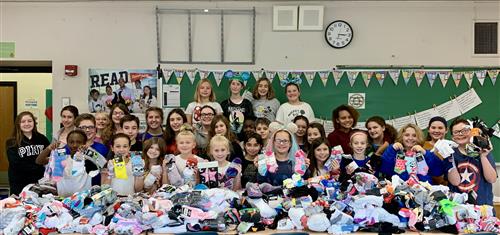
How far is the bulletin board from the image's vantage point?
4.83 meters

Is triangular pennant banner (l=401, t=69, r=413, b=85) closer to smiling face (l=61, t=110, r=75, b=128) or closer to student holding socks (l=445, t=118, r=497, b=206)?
student holding socks (l=445, t=118, r=497, b=206)

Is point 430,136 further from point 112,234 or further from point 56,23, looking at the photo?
point 56,23

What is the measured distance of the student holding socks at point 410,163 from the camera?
3.03 m

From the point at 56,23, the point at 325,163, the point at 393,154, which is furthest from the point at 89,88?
the point at 393,154

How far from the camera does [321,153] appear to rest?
3.22m

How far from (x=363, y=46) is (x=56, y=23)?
3.69 metres

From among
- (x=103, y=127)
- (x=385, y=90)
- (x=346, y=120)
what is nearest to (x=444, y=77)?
(x=385, y=90)

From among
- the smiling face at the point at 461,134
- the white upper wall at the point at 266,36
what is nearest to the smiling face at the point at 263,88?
the white upper wall at the point at 266,36

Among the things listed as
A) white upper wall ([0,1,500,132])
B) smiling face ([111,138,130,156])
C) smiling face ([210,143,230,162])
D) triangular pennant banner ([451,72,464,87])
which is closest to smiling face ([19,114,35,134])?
smiling face ([111,138,130,156])

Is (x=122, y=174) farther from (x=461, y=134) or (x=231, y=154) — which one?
(x=461, y=134)

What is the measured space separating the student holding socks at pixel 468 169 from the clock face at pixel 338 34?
2123 mm

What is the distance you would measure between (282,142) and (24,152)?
7.75 ft

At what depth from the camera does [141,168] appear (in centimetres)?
302

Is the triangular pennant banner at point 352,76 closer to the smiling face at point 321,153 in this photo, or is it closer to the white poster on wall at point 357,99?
the white poster on wall at point 357,99
